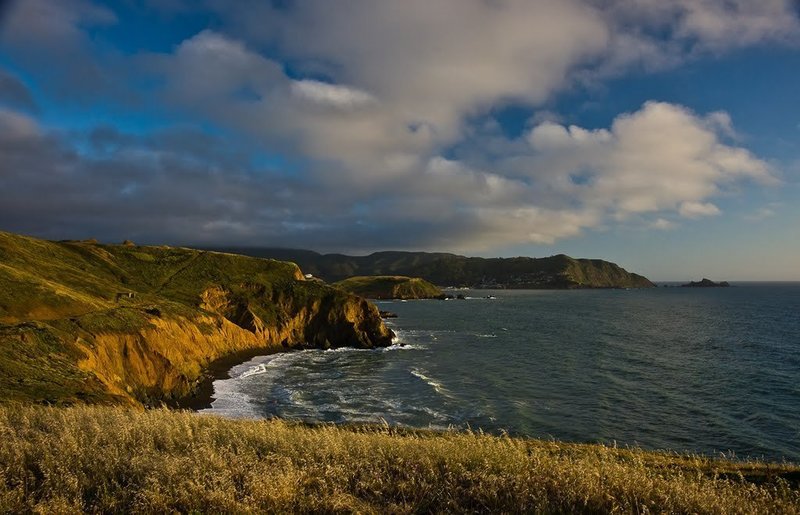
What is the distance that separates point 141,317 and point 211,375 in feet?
31.9

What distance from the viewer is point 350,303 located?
82.7 metres

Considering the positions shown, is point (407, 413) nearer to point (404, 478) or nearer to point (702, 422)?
point (702, 422)

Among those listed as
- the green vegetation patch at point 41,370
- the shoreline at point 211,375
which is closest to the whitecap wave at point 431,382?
the shoreline at point 211,375

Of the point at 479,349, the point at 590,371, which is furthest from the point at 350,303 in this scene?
the point at 590,371

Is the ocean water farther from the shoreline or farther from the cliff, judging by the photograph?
the cliff

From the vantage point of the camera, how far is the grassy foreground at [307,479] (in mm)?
8312

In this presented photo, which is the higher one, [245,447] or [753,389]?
[245,447]

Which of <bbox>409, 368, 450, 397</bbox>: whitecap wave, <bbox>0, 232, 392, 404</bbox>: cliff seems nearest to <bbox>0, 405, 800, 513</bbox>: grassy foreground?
<bbox>0, 232, 392, 404</bbox>: cliff

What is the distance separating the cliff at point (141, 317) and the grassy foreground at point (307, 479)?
15993mm

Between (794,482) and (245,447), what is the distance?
58.7 ft

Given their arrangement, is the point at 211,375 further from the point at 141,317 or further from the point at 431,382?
the point at 431,382

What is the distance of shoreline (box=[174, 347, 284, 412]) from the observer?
40.1 meters

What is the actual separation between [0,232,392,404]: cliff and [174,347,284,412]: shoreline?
786 millimetres

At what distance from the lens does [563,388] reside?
151ft
